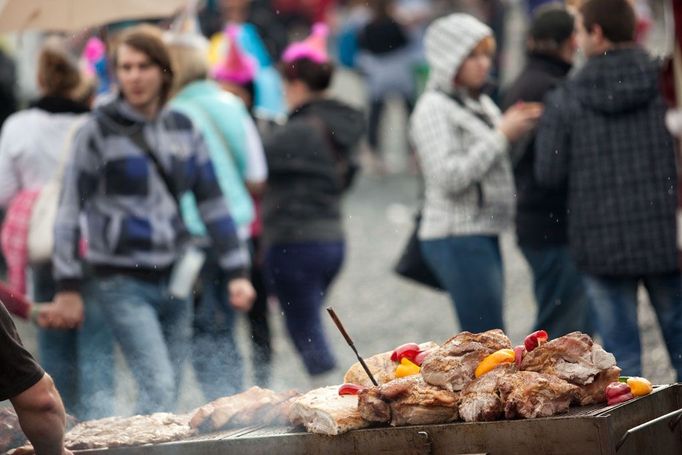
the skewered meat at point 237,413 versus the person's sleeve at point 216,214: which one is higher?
the person's sleeve at point 216,214

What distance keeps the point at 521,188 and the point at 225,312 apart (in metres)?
2.08

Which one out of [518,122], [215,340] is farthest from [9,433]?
[518,122]

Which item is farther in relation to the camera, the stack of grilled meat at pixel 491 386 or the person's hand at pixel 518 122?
the person's hand at pixel 518 122

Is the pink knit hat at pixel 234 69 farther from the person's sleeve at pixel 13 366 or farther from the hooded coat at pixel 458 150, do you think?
the person's sleeve at pixel 13 366

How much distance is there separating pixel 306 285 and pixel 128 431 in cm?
368

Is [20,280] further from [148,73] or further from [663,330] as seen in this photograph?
[663,330]

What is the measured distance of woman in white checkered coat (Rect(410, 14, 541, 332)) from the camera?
28.4 feet

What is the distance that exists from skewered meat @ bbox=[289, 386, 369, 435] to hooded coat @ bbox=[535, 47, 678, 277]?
266 cm

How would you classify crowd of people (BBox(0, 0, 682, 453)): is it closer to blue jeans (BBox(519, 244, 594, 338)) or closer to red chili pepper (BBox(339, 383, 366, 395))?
blue jeans (BBox(519, 244, 594, 338))

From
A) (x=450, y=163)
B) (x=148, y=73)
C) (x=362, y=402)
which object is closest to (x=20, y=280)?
(x=148, y=73)

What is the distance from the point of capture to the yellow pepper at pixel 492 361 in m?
5.73

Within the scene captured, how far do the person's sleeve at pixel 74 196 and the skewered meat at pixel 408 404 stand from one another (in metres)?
3.16

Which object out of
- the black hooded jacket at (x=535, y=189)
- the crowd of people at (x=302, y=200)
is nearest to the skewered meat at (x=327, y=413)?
the crowd of people at (x=302, y=200)

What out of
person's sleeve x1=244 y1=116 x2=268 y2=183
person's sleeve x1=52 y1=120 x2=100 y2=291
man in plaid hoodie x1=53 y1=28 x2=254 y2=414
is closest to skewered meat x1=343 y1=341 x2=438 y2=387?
man in plaid hoodie x1=53 y1=28 x2=254 y2=414
